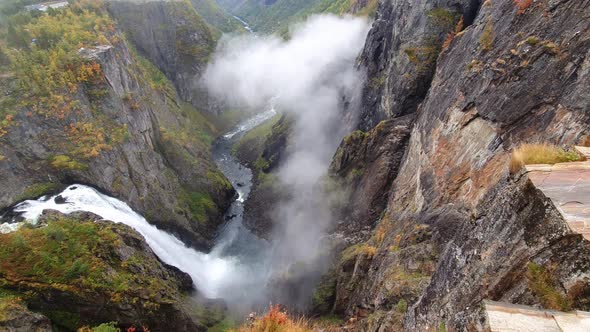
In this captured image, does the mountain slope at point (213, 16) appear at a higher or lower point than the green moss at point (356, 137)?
higher

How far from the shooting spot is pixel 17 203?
2862 centimetres

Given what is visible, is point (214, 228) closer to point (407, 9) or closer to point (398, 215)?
point (398, 215)

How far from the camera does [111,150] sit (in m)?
36.1

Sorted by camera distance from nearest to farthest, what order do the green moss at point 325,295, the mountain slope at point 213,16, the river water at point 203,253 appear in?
the green moss at point 325,295, the river water at point 203,253, the mountain slope at point 213,16

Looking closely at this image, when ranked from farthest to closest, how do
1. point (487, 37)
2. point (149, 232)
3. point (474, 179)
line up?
point (149, 232), point (487, 37), point (474, 179)

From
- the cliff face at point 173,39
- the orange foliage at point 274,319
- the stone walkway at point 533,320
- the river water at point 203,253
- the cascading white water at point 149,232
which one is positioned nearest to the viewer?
the stone walkway at point 533,320

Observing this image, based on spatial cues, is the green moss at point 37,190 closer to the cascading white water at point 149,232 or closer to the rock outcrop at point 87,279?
the cascading white water at point 149,232

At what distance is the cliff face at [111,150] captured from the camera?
1230 inches

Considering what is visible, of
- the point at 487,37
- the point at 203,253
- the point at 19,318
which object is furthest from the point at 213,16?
the point at 19,318

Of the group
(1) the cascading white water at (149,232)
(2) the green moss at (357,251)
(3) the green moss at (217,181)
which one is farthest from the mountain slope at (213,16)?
(2) the green moss at (357,251)

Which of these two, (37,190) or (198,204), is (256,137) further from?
(37,190)

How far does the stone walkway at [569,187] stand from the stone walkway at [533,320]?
1.30 metres

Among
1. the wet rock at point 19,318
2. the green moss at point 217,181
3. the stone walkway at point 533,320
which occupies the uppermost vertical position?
the green moss at point 217,181

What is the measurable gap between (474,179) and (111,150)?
3285cm
